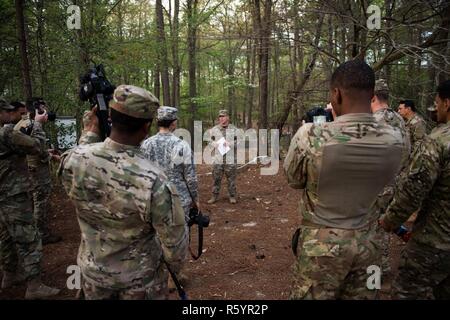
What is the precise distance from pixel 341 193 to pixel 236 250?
333 cm

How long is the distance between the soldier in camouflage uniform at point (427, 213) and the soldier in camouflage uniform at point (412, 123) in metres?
3.88

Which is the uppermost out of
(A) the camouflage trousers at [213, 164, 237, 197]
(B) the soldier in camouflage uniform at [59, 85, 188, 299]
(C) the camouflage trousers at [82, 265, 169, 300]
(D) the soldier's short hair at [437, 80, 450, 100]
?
(D) the soldier's short hair at [437, 80, 450, 100]

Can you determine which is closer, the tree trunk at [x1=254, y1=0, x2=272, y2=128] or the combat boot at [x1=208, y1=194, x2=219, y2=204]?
the combat boot at [x1=208, y1=194, x2=219, y2=204]

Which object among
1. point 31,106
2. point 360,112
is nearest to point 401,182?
point 360,112

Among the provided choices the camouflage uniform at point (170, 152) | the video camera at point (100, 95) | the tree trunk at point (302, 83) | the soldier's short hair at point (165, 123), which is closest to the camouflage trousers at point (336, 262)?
the video camera at point (100, 95)

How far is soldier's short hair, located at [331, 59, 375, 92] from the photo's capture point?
6.44ft

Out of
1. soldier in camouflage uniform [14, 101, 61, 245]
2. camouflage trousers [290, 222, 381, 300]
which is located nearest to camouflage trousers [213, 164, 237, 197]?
soldier in camouflage uniform [14, 101, 61, 245]

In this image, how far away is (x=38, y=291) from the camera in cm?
371

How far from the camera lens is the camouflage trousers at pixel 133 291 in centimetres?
196

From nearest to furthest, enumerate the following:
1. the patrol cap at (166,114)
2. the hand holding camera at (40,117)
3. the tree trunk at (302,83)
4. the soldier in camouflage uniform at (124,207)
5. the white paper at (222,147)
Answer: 1. the soldier in camouflage uniform at (124,207)
2. the patrol cap at (166,114)
3. the hand holding camera at (40,117)
4. the white paper at (222,147)
5. the tree trunk at (302,83)

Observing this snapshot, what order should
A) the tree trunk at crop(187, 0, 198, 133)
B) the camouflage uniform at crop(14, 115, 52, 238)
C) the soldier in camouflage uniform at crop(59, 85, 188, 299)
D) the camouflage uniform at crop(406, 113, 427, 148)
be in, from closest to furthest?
the soldier in camouflage uniform at crop(59, 85, 188, 299) → the camouflage uniform at crop(14, 115, 52, 238) → the camouflage uniform at crop(406, 113, 427, 148) → the tree trunk at crop(187, 0, 198, 133)

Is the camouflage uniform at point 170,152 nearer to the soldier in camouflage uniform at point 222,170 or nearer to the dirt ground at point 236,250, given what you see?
the dirt ground at point 236,250

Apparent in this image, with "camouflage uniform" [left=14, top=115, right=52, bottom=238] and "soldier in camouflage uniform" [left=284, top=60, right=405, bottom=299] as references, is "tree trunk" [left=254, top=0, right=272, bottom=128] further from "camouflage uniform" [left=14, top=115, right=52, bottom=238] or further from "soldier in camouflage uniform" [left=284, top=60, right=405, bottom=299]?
"soldier in camouflage uniform" [left=284, top=60, right=405, bottom=299]

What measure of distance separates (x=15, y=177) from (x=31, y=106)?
1456mm
